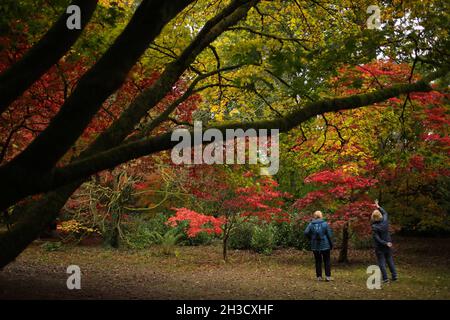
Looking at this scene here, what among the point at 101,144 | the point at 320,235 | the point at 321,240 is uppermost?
the point at 101,144

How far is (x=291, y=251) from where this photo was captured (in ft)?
61.5

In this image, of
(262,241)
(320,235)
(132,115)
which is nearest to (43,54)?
(132,115)

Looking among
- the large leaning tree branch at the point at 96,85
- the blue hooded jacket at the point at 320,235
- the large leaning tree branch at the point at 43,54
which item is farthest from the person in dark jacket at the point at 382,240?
the large leaning tree branch at the point at 43,54

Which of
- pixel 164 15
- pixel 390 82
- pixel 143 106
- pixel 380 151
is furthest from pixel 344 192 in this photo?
pixel 164 15

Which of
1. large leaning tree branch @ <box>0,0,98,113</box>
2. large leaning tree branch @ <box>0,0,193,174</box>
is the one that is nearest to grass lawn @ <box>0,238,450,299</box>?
large leaning tree branch @ <box>0,0,98,113</box>

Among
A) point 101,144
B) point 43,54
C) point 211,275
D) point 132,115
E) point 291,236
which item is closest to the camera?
point 43,54

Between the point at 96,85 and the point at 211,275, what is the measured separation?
9172mm

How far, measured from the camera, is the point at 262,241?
18781mm

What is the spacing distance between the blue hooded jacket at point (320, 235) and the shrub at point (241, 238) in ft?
28.3

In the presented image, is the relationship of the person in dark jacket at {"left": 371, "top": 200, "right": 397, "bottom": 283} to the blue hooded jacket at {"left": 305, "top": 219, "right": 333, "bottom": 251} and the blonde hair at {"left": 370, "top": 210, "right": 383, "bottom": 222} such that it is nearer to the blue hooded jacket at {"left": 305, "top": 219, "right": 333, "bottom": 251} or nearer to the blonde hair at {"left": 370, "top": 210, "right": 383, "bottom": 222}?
the blonde hair at {"left": 370, "top": 210, "right": 383, "bottom": 222}

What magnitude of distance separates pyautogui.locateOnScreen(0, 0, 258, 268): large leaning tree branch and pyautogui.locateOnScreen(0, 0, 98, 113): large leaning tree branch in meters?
1.62

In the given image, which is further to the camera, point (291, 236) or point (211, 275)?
point (291, 236)

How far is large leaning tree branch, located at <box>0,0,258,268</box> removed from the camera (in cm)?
573

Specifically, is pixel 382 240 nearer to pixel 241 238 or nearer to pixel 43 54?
pixel 43 54
